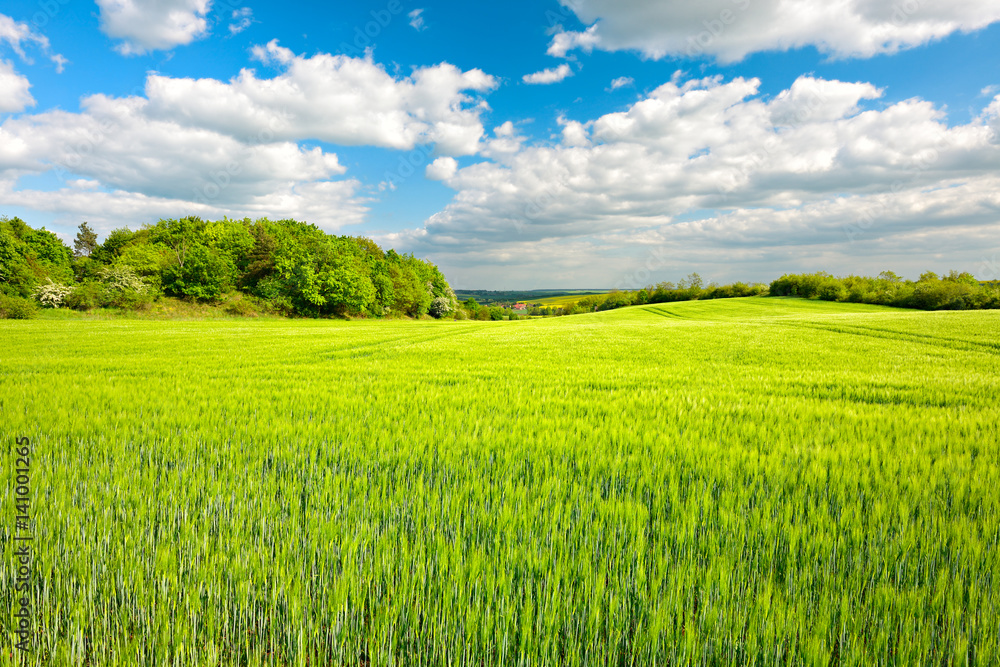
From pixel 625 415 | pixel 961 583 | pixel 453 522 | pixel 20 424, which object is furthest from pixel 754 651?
pixel 20 424

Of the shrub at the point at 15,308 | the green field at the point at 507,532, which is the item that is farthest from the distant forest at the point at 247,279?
the green field at the point at 507,532

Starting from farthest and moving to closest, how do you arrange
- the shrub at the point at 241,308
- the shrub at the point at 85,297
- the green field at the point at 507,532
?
the shrub at the point at 241,308, the shrub at the point at 85,297, the green field at the point at 507,532

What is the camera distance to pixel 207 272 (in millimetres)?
50781

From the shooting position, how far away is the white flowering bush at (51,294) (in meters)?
36.9

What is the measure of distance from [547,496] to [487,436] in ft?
5.17

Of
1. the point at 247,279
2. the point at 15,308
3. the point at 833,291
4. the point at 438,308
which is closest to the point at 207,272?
the point at 247,279

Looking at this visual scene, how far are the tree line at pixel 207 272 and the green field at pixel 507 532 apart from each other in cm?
4722

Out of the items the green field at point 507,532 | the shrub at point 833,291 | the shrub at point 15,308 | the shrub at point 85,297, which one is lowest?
the green field at point 507,532

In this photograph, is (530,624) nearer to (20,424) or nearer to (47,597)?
(47,597)

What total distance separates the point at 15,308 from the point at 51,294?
19.7 ft

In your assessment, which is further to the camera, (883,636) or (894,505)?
(894,505)

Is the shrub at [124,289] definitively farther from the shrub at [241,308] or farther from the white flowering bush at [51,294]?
the shrub at [241,308]

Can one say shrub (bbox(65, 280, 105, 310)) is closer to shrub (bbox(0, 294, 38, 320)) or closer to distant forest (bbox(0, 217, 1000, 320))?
distant forest (bbox(0, 217, 1000, 320))

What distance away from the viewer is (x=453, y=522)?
2.73 m
